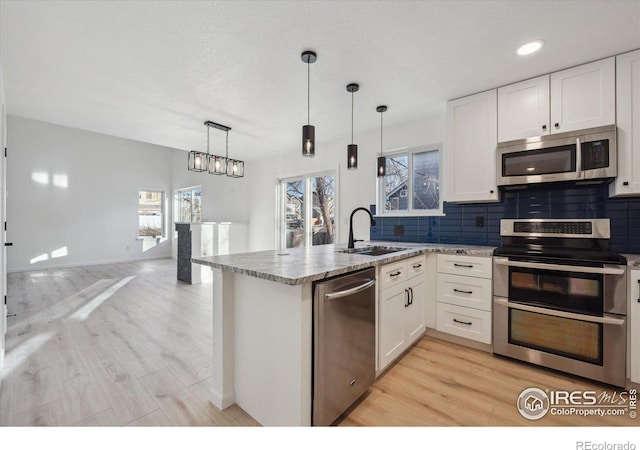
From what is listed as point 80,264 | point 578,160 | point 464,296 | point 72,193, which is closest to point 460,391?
point 464,296

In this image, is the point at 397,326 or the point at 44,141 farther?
the point at 44,141

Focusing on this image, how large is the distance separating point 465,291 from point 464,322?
29 centimetres

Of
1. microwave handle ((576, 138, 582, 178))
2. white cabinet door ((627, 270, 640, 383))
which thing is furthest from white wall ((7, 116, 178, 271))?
white cabinet door ((627, 270, 640, 383))

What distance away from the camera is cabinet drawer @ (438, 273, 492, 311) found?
244 centimetres

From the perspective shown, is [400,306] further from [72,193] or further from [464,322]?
[72,193]

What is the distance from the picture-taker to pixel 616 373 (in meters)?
1.89

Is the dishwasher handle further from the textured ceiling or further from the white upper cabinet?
the white upper cabinet

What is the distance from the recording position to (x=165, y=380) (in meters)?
2.01

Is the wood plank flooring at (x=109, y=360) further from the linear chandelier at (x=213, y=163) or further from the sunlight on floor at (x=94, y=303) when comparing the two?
the linear chandelier at (x=213, y=163)

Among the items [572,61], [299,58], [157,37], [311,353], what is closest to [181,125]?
[157,37]

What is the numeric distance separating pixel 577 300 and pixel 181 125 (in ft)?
15.1

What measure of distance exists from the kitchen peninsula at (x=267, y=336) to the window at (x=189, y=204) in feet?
20.9

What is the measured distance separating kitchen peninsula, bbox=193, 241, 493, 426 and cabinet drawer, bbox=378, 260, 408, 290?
0.13 m

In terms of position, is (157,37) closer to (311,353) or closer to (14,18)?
(14,18)
